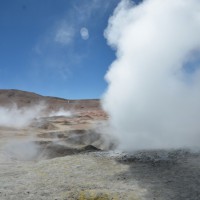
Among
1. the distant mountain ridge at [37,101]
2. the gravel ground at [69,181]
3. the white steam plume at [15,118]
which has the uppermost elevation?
the distant mountain ridge at [37,101]

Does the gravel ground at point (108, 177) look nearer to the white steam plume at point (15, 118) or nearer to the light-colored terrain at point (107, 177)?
the light-colored terrain at point (107, 177)

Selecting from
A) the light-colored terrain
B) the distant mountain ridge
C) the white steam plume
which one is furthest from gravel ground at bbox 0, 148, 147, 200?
the distant mountain ridge

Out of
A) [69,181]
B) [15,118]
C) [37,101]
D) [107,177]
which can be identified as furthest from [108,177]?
[37,101]

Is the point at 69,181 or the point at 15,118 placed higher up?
the point at 15,118

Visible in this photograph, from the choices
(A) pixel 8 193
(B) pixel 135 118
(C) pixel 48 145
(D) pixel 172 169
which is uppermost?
(B) pixel 135 118

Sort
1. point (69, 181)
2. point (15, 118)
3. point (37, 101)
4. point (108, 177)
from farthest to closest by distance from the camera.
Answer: point (37, 101) → point (15, 118) → point (108, 177) → point (69, 181)

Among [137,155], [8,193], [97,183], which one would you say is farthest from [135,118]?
[8,193]

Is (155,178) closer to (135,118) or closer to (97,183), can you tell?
(97,183)

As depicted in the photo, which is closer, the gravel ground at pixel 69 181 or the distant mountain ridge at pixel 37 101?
the gravel ground at pixel 69 181

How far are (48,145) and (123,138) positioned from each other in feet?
9.47

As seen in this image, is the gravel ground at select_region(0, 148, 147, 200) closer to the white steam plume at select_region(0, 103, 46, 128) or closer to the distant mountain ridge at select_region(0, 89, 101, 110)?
the white steam plume at select_region(0, 103, 46, 128)

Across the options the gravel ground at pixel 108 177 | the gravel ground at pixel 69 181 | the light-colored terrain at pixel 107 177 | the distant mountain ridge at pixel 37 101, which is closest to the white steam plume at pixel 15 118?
the distant mountain ridge at pixel 37 101

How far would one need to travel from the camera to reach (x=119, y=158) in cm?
969

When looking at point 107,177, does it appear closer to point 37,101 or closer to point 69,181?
point 69,181
